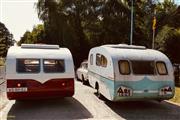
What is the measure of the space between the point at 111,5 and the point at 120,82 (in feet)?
90.6

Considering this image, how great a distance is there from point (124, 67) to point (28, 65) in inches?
137

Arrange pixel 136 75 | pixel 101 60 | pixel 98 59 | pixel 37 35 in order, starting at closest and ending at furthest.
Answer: pixel 136 75, pixel 101 60, pixel 98 59, pixel 37 35

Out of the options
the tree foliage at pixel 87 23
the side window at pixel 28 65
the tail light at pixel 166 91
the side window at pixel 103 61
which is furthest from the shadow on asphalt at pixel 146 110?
the tree foliage at pixel 87 23

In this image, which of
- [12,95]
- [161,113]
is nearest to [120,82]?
[161,113]

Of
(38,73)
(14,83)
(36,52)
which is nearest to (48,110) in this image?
(38,73)

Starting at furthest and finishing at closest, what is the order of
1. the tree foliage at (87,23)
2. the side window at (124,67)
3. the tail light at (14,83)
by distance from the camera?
the tree foliage at (87,23) → the side window at (124,67) → the tail light at (14,83)

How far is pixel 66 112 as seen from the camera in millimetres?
11469

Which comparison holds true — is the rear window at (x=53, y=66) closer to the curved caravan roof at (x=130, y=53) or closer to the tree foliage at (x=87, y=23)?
the curved caravan roof at (x=130, y=53)

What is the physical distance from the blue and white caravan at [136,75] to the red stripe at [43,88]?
1.55 metres

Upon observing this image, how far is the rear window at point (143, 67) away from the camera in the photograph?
39.5ft

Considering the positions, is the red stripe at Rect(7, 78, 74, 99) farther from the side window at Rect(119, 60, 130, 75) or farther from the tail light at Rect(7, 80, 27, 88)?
the side window at Rect(119, 60, 130, 75)

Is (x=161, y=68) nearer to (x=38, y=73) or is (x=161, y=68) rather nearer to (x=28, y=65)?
(x=38, y=73)

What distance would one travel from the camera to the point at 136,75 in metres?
11.9

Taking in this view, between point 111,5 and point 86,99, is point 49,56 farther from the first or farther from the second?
point 111,5
